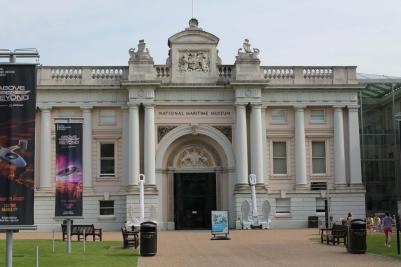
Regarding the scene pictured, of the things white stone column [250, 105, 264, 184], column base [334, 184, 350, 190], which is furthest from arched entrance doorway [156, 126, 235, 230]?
column base [334, 184, 350, 190]

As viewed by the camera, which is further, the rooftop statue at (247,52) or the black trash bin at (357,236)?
the rooftop statue at (247,52)

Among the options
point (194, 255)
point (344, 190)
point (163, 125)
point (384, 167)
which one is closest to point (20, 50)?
point (194, 255)

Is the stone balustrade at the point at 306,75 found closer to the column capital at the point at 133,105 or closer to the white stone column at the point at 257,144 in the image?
the white stone column at the point at 257,144

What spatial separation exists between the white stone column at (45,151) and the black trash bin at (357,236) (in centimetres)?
2666

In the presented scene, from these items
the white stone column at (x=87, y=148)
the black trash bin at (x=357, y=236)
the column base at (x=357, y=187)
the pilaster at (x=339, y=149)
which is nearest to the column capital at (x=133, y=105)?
the white stone column at (x=87, y=148)

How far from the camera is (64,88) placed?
48062 mm

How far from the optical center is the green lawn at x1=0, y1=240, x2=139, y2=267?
22.0m

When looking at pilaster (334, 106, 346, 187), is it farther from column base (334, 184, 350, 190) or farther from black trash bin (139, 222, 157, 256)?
black trash bin (139, 222, 157, 256)

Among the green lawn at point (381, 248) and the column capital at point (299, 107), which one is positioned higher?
the column capital at point (299, 107)

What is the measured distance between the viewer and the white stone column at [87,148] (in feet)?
157

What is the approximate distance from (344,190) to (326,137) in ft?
12.7

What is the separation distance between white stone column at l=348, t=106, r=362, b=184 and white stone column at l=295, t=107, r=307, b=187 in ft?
10.7

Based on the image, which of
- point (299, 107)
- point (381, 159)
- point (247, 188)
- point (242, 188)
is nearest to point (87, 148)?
point (242, 188)

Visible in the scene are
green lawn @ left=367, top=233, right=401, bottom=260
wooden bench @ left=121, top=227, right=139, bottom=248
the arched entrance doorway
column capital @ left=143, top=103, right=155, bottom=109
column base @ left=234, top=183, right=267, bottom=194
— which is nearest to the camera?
green lawn @ left=367, top=233, right=401, bottom=260
